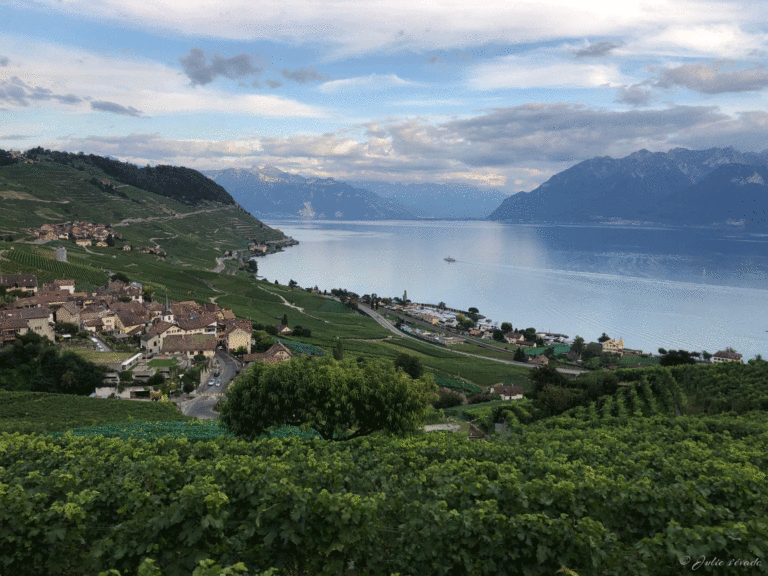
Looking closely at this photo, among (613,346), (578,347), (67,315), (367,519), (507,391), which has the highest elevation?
(367,519)

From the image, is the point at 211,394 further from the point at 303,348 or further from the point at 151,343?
the point at 303,348

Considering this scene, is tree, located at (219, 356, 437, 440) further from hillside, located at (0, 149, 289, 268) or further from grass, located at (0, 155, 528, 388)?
hillside, located at (0, 149, 289, 268)

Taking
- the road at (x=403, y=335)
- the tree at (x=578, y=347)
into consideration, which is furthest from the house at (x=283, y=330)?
the tree at (x=578, y=347)

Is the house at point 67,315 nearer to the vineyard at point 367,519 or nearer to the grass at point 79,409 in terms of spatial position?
the grass at point 79,409

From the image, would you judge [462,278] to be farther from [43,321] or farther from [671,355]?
[43,321]

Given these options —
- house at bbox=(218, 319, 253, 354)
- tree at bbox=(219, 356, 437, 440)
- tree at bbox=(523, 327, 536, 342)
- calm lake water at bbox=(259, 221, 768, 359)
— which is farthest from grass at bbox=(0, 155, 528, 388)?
tree at bbox=(219, 356, 437, 440)

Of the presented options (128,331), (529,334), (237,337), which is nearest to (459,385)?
(237,337)

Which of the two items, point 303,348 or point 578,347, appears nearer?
point 303,348

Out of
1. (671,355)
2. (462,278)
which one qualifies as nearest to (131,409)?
(671,355)
